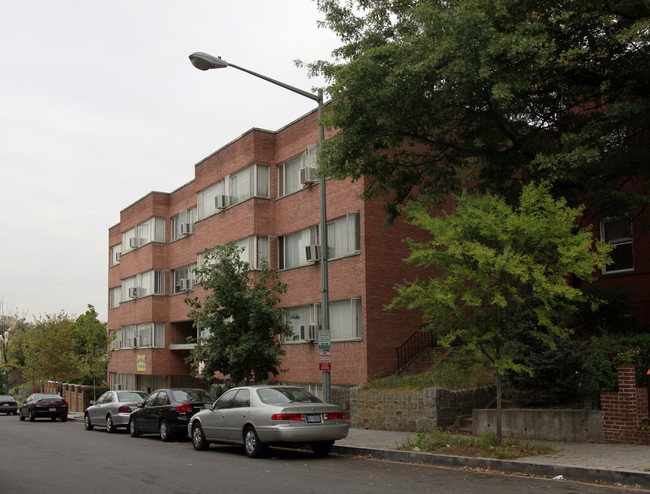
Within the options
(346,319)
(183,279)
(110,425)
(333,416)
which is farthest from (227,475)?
(183,279)

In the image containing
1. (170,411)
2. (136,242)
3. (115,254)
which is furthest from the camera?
(115,254)

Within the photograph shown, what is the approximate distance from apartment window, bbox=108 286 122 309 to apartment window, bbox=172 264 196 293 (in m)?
9.57

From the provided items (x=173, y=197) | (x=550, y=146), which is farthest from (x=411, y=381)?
(x=173, y=197)

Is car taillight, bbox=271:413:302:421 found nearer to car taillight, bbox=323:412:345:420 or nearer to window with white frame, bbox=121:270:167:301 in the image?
car taillight, bbox=323:412:345:420

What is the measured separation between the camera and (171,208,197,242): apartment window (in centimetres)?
3569

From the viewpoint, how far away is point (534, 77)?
15.1 meters

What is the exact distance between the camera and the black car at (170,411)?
1881cm

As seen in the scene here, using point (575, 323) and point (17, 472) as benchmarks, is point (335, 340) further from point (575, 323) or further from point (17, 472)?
point (17, 472)

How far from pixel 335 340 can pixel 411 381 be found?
4697mm

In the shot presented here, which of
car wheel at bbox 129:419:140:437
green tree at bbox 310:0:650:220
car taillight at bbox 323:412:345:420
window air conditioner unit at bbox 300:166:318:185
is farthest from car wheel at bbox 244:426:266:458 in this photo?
window air conditioner unit at bbox 300:166:318:185

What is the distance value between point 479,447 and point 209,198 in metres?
21.5

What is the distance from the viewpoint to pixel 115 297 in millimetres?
46531

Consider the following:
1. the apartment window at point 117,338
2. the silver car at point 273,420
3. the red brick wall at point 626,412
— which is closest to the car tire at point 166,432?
the silver car at point 273,420

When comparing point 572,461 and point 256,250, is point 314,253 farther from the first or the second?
point 572,461
